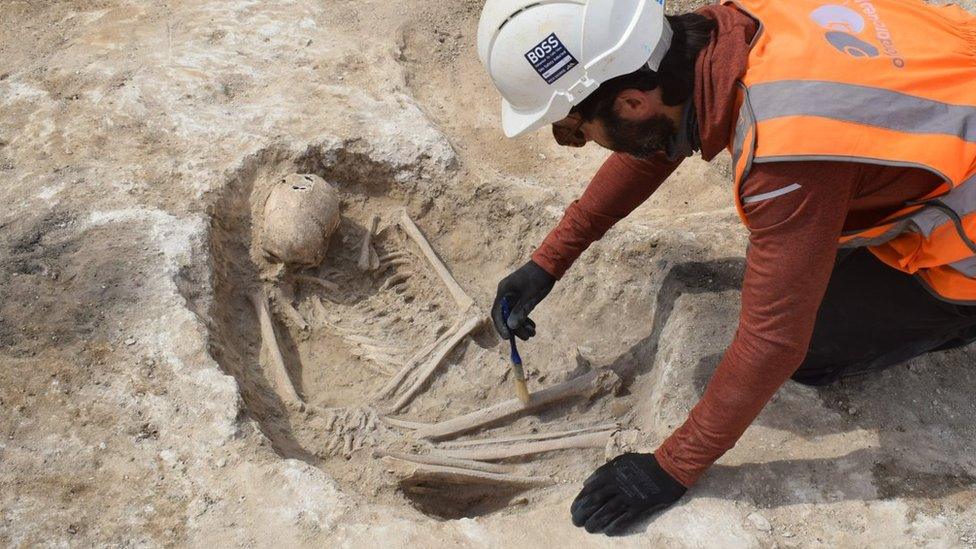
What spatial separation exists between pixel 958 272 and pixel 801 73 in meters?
1.05

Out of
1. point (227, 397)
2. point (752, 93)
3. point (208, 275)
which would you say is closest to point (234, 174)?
point (208, 275)

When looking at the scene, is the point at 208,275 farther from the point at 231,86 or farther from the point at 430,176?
the point at 231,86

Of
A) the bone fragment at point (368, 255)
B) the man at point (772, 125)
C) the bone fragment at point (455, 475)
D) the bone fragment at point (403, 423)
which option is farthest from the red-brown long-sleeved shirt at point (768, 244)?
the bone fragment at point (368, 255)

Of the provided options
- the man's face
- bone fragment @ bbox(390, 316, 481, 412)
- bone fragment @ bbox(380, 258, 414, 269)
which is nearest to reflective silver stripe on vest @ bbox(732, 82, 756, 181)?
the man's face

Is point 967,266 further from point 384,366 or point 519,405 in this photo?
point 384,366

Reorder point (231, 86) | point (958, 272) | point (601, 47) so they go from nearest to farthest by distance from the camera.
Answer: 1. point (601, 47)
2. point (958, 272)
3. point (231, 86)

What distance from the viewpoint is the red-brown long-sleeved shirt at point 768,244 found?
2230mm

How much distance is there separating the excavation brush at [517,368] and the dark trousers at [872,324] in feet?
4.14

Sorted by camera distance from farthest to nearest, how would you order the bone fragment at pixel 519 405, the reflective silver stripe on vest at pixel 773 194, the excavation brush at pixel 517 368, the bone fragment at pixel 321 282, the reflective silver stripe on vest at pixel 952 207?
1. the bone fragment at pixel 321 282
2. the bone fragment at pixel 519 405
3. the excavation brush at pixel 517 368
4. the reflective silver stripe on vest at pixel 952 207
5. the reflective silver stripe on vest at pixel 773 194

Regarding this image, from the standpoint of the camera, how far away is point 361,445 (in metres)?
3.62

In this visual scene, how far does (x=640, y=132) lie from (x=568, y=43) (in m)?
0.38

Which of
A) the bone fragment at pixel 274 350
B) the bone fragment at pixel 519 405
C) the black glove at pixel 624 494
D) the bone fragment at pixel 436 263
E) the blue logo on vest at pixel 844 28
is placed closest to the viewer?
the blue logo on vest at pixel 844 28

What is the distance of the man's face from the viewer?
2.49 metres

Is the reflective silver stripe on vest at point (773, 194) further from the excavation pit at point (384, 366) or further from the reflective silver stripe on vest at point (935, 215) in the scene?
the excavation pit at point (384, 366)
